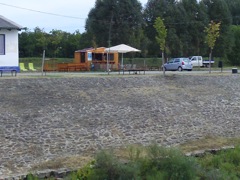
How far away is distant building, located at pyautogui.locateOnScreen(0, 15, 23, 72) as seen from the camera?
35.8 metres

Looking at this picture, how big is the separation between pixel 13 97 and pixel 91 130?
4.03 meters

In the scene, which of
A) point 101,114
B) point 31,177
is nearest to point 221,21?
point 101,114

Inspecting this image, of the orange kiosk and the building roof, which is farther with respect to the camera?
the orange kiosk

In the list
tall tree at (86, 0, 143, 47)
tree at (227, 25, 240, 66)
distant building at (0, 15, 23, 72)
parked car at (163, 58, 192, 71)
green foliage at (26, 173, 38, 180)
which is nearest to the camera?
green foliage at (26, 173, 38, 180)

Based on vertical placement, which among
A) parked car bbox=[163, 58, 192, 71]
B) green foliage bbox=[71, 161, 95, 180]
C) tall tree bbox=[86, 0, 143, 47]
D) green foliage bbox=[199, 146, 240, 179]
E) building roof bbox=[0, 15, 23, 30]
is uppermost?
tall tree bbox=[86, 0, 143, 47]

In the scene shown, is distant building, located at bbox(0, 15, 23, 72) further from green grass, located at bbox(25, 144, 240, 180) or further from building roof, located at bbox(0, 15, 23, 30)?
green grass, located at bbox(25, 144, 240, 180)

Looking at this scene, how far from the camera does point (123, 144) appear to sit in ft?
69.5

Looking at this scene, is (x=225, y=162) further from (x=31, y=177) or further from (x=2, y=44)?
(x=2, y=44)

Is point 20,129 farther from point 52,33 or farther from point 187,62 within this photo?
point 52,33

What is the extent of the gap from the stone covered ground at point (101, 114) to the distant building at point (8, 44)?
993cm

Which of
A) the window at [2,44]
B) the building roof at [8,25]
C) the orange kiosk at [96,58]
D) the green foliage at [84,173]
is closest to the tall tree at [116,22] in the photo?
the orange kiosk at [96,58]

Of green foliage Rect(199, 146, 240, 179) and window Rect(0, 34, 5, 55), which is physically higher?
window Rect(0, 34, 5, 55)

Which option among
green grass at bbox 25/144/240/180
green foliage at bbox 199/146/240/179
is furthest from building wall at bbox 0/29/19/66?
green grass at bbox 25/144/240/180

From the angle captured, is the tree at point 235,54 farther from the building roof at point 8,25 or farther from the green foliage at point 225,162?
the green foliage at point 225,162
